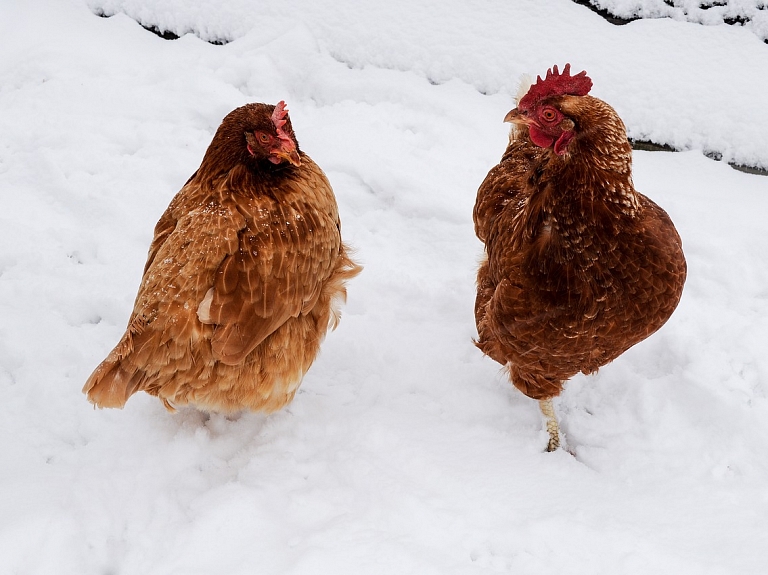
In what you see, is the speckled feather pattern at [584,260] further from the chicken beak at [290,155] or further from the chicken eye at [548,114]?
the chicken beak at [290,155]

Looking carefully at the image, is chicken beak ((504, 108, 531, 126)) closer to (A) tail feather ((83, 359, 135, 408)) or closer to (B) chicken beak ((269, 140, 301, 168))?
(B) chicken beak ((269, 140, 301, 168))

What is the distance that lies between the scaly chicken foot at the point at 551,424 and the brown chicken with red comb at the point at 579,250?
11.4 inches

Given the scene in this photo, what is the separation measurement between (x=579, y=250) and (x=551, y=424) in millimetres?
962

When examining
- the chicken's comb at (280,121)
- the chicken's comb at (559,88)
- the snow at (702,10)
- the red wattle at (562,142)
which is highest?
the snow at (702,10)

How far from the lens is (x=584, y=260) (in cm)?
213

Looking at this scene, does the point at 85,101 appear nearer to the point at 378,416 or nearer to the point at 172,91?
the point at 172,91

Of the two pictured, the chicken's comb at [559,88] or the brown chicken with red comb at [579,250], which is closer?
the brown chicken with red comb at [579,250]

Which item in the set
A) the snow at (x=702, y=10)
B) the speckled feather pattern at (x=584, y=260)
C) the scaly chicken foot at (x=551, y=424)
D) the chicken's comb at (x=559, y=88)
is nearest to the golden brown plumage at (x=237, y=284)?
the speckled feather pattern at (x=584, y=260)

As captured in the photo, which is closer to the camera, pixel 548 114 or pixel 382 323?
pixel 548 114

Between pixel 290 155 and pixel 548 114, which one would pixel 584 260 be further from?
pixel 290 155

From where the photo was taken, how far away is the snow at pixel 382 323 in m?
2.21

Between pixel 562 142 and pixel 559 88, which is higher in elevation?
pixel 559 88

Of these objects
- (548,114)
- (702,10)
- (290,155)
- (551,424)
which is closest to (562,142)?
(548,114)

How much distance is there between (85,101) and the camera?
429cm
